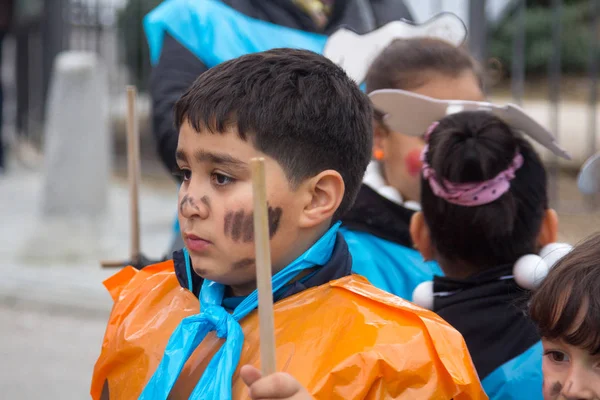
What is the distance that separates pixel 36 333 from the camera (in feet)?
17.6

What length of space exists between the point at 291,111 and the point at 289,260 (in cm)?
28

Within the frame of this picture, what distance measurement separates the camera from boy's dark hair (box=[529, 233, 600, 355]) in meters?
1.66

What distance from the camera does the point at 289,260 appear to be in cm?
181

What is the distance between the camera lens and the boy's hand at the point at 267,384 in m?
1.41

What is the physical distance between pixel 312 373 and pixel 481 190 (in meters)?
0.80

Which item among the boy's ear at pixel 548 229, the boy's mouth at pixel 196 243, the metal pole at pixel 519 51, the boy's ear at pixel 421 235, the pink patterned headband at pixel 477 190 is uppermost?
the boy's mouth at pixel 196 243

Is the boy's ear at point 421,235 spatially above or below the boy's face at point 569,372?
below

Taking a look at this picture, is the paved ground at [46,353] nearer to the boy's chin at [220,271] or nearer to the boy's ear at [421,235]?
the boy's ear at [421,235]

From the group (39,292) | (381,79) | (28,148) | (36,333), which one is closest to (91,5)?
(28,148)

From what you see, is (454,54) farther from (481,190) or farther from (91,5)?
(91,5)

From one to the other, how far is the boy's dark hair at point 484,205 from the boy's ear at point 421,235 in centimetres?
4

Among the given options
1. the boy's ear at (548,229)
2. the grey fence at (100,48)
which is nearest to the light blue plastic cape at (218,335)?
the boy's ear at (548,229)

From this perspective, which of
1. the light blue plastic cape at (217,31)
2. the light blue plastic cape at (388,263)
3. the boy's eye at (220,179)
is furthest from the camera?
the light blue plastic cape at (217,31)

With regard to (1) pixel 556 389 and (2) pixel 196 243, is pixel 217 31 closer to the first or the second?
(2) pixel 196 243
